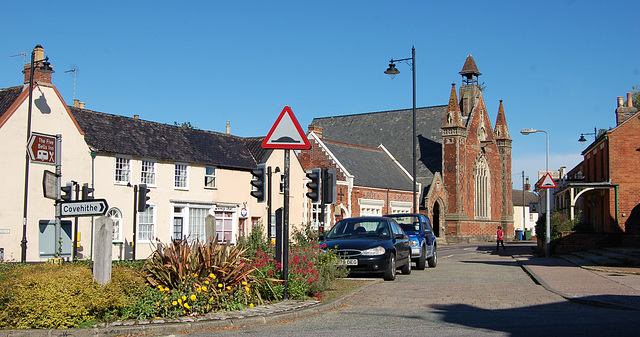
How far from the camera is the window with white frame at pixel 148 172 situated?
111ft

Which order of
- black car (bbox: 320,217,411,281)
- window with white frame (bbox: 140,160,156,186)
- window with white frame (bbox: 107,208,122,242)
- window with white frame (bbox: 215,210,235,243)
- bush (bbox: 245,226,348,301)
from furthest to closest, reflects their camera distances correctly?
window with white frame (bbox: 215,210,235,243) < window with white frame (bbox: 140,160,156,186) < window with white frame (bbox: 107,208,122,242) < black car (bbox: 320,217,411,281) < bush (bbox: 245,226,348,301)

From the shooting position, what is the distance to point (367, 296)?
12734 mm

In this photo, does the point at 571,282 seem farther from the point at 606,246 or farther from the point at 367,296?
the point at 606,246

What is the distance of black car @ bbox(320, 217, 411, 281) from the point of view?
15094 millimetres

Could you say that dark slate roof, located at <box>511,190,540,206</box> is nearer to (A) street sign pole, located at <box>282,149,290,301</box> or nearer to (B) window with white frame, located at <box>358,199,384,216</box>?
(B) window with white frame, located at <box>358,199,384,216</box>

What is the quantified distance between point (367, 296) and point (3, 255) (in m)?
20.2

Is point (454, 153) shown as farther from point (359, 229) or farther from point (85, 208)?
point (85, 208)

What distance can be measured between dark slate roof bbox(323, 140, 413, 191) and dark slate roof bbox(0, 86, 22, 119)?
2295 centimetres

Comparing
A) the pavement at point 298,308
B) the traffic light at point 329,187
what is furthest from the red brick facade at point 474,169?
the traffic light at point 329,187

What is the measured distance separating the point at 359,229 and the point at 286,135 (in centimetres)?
604

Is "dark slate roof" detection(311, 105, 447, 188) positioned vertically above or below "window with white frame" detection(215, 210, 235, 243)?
above

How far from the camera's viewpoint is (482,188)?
204 ft

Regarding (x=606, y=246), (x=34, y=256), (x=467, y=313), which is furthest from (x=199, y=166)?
(x=467, y=313)

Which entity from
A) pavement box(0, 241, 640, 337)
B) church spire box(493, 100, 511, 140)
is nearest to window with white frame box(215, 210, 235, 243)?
pavement box(0, 241, 640, 337)
